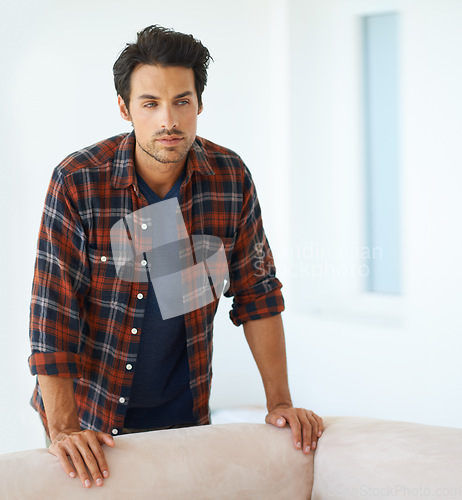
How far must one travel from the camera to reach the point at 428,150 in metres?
2.68

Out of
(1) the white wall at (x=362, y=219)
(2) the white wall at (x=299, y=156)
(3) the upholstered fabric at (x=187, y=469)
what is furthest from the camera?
(1) the white wall at (x=362, y=219)

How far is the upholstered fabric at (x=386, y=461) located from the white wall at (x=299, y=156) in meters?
1.38

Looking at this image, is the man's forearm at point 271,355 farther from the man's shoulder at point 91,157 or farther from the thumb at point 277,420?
the man's shoulder at point 91,157

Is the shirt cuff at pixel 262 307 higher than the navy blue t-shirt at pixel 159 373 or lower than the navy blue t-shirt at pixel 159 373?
higher

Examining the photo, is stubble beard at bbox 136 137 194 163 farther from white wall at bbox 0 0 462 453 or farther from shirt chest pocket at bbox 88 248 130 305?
white wall at bbox 0 0 462 453

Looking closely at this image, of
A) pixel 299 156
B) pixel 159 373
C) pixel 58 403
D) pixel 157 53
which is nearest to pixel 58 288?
pixel 58 403

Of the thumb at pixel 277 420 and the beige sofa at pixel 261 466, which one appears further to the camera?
the thumb at pixel 277 420

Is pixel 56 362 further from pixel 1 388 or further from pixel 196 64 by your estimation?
pixel 1 388

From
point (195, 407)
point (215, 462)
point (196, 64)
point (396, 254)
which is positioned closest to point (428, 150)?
point (396, 254)

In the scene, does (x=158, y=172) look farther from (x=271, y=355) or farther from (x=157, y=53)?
(x=271, y=355)

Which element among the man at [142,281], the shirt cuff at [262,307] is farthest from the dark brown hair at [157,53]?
the shirt cuff at [262,307]

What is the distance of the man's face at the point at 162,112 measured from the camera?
143 cm

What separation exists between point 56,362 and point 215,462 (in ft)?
1.27

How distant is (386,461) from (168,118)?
0.85m
